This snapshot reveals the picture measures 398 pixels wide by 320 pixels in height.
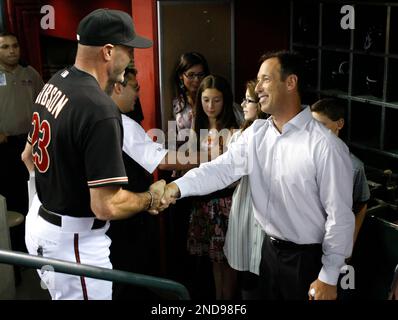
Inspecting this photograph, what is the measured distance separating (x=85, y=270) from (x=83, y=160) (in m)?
0.51

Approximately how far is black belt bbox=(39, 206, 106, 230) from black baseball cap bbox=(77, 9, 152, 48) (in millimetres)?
789

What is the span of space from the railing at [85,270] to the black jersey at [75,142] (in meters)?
0.37

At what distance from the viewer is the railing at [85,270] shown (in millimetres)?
2358

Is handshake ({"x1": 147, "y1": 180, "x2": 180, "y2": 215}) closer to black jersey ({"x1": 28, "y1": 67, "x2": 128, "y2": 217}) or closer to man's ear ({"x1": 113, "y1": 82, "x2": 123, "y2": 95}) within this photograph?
black jersey ({"x1": 28, "y1": 67, "x2": 128, "y2": 217})

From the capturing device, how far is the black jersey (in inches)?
102

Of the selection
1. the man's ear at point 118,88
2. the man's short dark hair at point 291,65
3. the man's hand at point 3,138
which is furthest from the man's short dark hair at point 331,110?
the man's hand at point 3,138

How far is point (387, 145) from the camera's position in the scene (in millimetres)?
4375

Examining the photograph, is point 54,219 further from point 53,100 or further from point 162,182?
point 162,182

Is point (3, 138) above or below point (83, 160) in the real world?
below

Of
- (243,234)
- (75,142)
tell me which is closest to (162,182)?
(243,234)


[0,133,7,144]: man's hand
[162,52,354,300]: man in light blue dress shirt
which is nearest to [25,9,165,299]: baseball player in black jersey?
[162,52,354,300]: man in light blue dress shirt

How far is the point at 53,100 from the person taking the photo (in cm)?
275

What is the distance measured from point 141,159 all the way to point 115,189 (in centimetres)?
92

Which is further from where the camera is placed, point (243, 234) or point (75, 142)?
point (243, 234)
